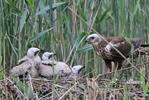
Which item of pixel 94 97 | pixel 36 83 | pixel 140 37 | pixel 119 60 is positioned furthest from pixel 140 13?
pixel 94 97

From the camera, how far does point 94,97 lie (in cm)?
327

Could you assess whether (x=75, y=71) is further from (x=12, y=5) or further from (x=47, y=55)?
(x=12, y=5)

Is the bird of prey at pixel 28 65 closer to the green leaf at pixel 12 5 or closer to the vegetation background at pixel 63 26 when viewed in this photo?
the vegetation background at pixel 63 26

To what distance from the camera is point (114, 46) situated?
16.4 ft

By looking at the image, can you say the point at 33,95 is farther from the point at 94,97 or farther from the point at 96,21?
the point at 96,21

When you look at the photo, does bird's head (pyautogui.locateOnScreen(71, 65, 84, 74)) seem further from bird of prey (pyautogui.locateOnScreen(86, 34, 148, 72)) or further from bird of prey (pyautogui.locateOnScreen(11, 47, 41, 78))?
bird of prey (pyautogui.locateOnScreen(11, 47, 41, 78))

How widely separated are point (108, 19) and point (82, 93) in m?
2.21

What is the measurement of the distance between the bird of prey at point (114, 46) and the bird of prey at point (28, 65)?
70 centimetres

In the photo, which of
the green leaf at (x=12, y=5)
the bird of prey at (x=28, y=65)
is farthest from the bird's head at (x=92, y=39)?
the green leaf at (x=12, y=5)

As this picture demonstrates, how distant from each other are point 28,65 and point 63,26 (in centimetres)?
85

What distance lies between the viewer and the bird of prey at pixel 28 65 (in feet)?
14.9

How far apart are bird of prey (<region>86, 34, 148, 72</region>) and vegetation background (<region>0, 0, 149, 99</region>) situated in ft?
0.29

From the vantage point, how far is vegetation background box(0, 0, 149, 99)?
4.88 meters

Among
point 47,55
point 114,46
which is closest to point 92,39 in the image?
point 114,46
